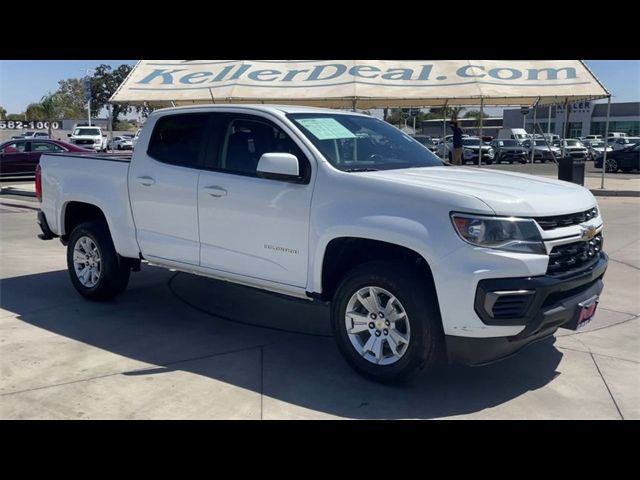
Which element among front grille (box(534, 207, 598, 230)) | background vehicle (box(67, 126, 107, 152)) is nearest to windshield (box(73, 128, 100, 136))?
background vehicle (box(67, 126, 107, 152))

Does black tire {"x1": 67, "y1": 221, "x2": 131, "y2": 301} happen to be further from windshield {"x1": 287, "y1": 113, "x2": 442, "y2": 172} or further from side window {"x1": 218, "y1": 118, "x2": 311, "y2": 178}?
windshield {"x1": 287, "y1": 113, "x2": 442, "y2": 172}

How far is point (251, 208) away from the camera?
492 centimetres

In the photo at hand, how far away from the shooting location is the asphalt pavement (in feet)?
13.3

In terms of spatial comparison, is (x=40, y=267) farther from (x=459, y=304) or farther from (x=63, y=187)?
(x=459, y=304)

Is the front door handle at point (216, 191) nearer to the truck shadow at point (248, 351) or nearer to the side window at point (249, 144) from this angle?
the side window at point (249, 144)

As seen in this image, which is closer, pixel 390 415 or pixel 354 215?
pixel 390 415

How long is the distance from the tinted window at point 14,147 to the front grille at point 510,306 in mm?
22468

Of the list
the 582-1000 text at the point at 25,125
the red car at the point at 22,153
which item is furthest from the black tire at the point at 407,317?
the 582-1000 text at the point at 25,125

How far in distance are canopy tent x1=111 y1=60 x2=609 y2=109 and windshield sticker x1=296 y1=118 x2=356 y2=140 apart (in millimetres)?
10337

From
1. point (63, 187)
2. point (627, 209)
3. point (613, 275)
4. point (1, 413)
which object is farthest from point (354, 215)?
point (627, 209)

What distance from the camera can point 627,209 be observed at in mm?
14789

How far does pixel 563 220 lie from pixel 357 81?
40.3ft

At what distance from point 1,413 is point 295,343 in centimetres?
232

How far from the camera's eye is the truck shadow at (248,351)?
4.20 meters
